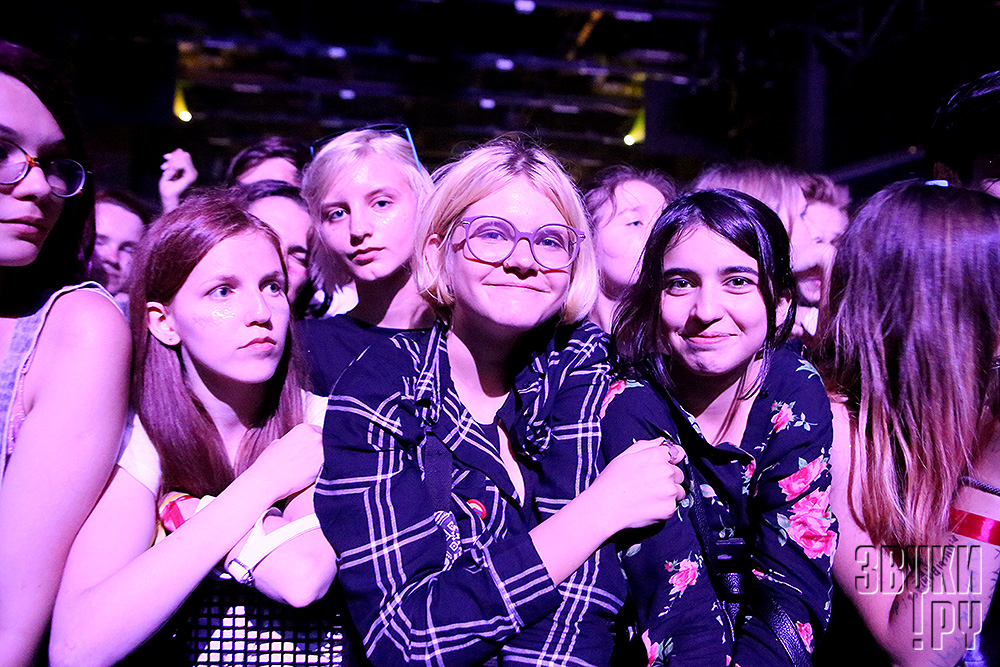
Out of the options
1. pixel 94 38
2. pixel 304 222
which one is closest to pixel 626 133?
pixel 94 38

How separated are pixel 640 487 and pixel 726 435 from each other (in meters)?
0.35

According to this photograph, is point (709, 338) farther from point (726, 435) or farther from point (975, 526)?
→ point (975, 526)

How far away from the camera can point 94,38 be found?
7699 millimetres

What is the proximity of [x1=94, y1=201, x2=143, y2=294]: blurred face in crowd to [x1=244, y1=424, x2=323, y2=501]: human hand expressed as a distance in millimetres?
1492

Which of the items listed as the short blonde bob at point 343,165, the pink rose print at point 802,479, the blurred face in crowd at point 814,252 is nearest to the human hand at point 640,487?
the pink rose print at point 802,479

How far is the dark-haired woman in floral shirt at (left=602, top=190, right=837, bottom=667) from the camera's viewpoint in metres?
1.31

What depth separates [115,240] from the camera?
2.50 metres

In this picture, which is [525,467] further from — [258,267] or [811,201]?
[811,201]

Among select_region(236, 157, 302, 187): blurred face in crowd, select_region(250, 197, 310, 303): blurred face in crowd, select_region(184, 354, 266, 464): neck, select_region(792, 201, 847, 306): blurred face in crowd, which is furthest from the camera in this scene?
select_region(236, 157, 302, 187): blurred face in crowd

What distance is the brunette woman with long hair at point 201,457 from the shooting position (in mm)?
1200

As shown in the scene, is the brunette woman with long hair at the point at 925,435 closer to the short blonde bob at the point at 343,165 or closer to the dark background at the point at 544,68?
the short blonde bob at the point at 343,165

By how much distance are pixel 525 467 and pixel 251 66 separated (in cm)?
954

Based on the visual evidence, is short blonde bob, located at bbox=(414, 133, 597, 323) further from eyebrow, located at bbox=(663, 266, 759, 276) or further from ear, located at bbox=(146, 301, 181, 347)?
ear, located at bbox=(146, 301, 181, 347)

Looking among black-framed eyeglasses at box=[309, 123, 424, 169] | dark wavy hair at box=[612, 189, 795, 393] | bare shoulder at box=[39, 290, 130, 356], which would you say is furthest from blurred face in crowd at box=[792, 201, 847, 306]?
bare shoulder at box=[39, 290, 130, 356]
